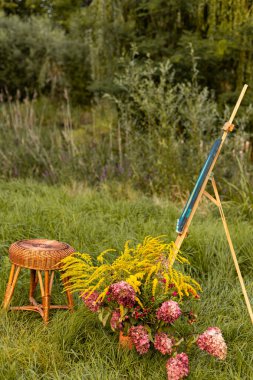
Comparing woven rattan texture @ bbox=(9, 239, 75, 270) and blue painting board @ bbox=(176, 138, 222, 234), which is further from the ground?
blue painting board @ bbox=(176, 138, 222, 234)

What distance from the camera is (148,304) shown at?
2721 mm

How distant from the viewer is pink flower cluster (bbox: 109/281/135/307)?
254cm

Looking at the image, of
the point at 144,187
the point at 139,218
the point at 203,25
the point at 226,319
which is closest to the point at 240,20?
the point at 203,25

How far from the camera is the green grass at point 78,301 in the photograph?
2.66 meters

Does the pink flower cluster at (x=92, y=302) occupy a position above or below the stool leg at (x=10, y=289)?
above

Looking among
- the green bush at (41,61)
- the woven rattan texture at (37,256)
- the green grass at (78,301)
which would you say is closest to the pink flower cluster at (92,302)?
the green grass at (78,301)

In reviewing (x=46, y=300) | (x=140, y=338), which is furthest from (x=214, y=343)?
(x=46, y=300)

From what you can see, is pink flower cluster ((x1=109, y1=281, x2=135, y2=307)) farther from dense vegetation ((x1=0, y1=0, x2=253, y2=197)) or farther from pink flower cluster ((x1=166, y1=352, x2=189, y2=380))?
dense vegetation ((x1=0, y1=0, x2=253, y2=197))

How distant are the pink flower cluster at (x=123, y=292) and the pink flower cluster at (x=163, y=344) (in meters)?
0.22

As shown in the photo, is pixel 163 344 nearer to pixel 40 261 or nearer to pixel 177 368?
pixel 177 368

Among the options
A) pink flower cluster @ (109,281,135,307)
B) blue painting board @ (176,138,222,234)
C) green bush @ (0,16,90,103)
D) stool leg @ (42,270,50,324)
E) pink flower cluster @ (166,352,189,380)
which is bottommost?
green bush @ (0,16,90,103)

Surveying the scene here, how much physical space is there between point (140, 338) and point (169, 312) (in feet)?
0.65

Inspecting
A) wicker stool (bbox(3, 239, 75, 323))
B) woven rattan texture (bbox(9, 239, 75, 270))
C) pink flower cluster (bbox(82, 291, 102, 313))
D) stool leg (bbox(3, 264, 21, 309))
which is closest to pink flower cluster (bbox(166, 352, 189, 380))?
pink flower cluster (bbox(82, 291, 102, 313))

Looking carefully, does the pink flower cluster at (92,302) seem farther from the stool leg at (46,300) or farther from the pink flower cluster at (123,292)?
the stool leg at (46,300)
